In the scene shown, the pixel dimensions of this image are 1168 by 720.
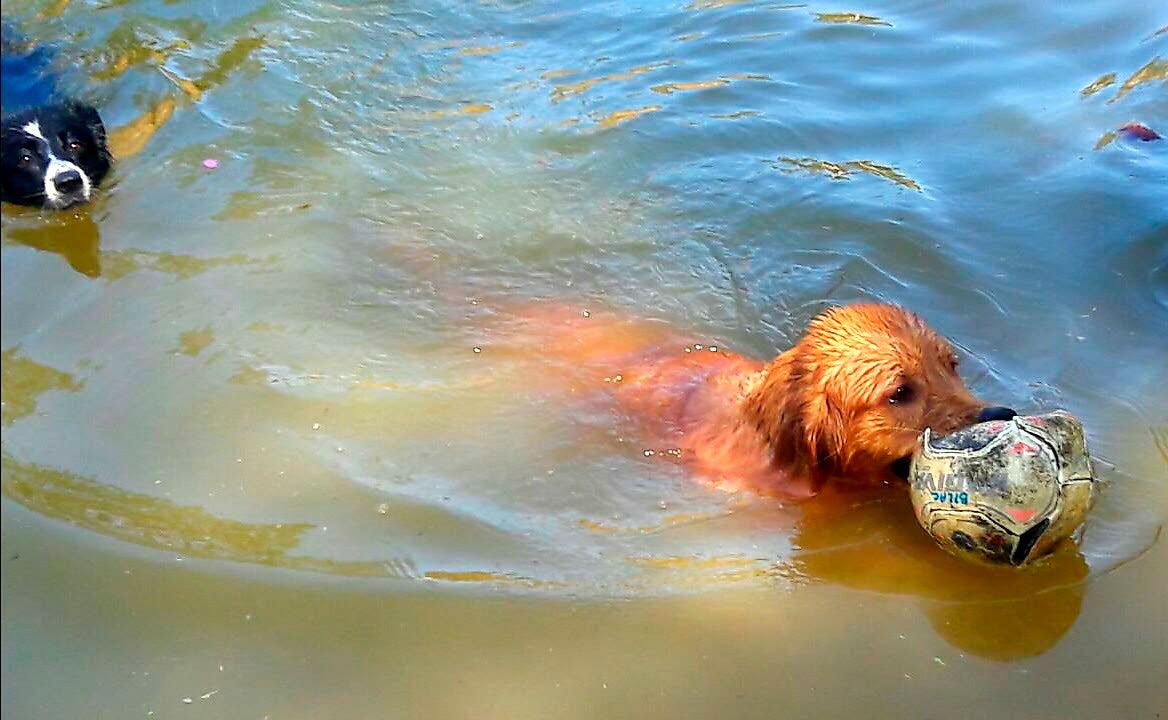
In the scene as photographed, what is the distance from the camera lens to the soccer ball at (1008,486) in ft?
13.2

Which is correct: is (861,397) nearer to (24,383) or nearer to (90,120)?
(24,383)

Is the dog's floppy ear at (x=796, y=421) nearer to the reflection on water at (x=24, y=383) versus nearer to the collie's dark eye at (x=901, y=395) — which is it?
the collie's dark eye at (x=901, y=395)

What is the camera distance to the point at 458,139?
8.17m

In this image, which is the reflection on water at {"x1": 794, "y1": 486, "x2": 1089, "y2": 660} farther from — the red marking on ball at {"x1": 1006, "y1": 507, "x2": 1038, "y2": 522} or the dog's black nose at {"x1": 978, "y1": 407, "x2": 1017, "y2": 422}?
the dog's black nose at {"x1": 978, "y1": 407, "x2": 1017, "y2": 422}

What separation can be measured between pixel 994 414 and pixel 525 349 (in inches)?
105

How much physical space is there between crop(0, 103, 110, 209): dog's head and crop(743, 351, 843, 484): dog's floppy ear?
5.27 metres

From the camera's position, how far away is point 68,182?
7.50 m

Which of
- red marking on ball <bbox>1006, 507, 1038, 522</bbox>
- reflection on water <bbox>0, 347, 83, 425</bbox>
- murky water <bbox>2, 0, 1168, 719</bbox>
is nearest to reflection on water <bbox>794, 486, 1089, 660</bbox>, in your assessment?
murky water <bbox>2, 0, 1168, 719</bbox>

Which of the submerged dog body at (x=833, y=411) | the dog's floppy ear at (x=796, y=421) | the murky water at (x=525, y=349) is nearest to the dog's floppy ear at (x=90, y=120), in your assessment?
the murky water at (x=525, y=349)

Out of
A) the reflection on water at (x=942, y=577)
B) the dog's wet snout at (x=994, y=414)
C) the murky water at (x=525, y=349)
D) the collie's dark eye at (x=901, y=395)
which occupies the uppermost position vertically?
the dog's wet snout at (x=994, y=414)

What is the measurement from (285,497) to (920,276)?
4.11m

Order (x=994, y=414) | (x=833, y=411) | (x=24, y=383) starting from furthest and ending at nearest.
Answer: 1. (x=24, y=383)
2. (x=833, y=411)
3. (x=994, y=414)

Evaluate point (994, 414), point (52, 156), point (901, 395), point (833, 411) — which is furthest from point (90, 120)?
point (994, 414)

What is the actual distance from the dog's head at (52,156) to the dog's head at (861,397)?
5299mm
